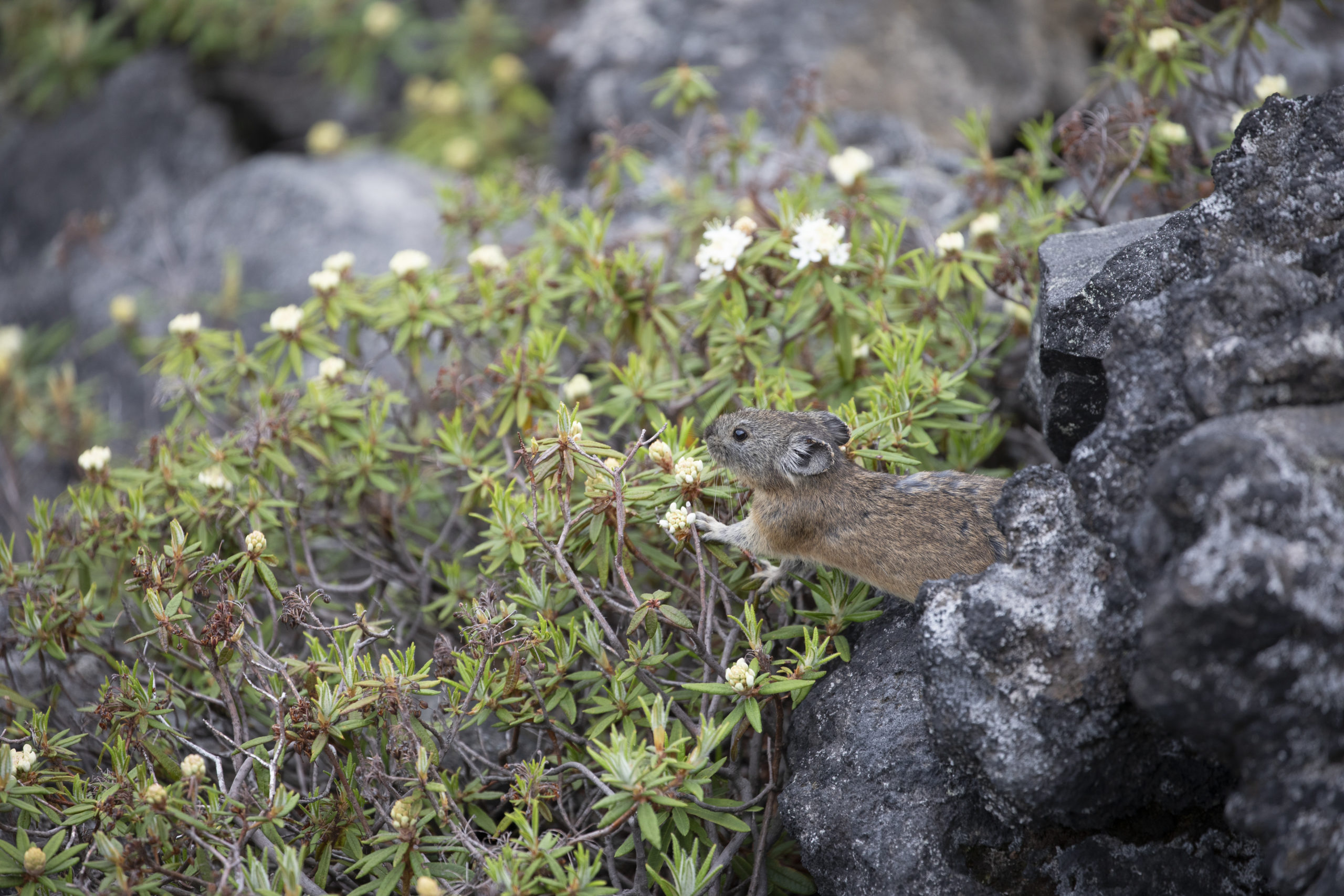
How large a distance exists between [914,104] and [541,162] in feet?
13.0

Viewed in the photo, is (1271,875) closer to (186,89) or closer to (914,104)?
(914,104)

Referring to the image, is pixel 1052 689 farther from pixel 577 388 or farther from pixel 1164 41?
pixel 1164 41

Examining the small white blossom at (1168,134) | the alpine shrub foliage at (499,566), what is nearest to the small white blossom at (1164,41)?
the alpine shrub foliage at (499,566)

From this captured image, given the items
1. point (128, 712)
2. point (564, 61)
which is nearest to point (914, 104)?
point (564, 61)

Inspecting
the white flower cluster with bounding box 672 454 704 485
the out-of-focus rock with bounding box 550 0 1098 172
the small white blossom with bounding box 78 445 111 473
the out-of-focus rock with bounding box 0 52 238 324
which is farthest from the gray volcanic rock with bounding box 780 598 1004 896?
the out-of-focus rock with bounding box 0 52 238 324

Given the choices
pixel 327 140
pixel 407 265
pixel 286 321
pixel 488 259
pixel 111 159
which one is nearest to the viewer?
pixel 286 321

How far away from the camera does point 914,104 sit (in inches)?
368

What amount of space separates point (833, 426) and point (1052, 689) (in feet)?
5.59

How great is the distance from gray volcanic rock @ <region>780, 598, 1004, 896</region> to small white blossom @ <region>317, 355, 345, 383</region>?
3122 millimetres

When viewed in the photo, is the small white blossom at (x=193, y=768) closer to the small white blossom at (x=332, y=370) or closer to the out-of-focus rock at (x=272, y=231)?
the small white blossom at (x=332, y=370)

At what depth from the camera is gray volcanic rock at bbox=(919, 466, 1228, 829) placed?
11.3 ft

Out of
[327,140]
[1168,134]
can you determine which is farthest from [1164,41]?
[327,140]

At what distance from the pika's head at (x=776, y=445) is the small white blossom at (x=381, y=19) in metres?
8.48

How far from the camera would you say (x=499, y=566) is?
4.82m
